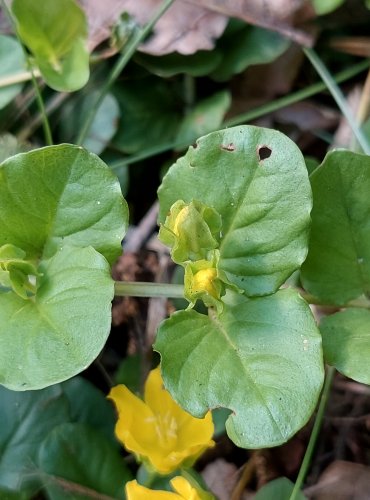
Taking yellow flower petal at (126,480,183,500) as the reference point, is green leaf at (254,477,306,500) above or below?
below

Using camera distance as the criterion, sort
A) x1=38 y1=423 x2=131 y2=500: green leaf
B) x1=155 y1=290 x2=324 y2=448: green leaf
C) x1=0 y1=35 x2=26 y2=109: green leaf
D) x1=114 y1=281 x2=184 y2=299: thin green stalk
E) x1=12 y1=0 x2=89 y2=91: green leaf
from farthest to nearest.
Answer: x1=0 y1=35 x2=26 y2=109: green leaf < x1=12 y1=0 x2=89 y2=91: green leaf < x1=38 y1=423 x2=131 y2=500: green leaf < x1=114 y1=281 x2=184 y2=299: thin green stalk < x1=155 y1=290 x2=324 y2=448: green leaf

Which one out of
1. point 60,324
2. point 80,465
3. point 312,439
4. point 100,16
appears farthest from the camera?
point 100,16

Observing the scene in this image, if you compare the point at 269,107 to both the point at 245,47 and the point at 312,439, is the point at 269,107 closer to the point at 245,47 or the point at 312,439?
the point at 245,47

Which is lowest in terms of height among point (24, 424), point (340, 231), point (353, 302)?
point (24, 424)

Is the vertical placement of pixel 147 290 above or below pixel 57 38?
below

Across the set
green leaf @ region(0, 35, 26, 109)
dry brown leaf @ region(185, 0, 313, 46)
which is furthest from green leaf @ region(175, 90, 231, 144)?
green leaf @ region(0, 35, 26, 109)

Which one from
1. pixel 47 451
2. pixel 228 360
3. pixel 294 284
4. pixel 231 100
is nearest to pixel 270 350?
pixel 228 360

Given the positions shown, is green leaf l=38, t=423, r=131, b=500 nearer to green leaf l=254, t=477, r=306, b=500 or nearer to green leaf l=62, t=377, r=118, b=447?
green leaf l=62, t=377, r=118, b=447

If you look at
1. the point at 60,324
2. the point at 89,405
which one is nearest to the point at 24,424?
the point at 89,405
